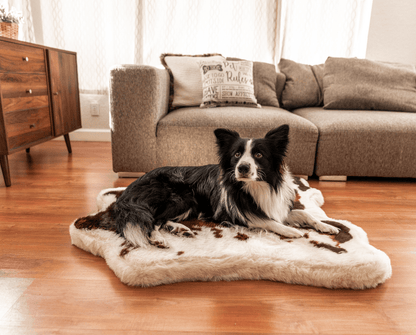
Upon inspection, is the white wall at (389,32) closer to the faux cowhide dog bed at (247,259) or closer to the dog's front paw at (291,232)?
the faux cowhide dog bed at (247,259)

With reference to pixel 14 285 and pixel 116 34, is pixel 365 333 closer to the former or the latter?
pixel 14 285

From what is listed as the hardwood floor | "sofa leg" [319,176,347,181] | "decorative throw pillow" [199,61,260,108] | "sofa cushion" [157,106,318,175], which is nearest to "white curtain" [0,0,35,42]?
"decorative throw pillow" [199,61,260,108]

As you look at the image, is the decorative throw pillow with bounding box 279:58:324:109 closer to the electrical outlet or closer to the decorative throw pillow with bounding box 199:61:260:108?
the decorative throw pillow with bounding box 199:61:260:108

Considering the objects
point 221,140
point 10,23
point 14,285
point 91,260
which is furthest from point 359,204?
point 10,23

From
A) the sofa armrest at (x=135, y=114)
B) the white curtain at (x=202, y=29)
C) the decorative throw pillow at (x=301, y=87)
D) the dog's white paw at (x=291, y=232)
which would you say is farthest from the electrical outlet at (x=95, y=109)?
the dog's white paw at (x=291, y=232)

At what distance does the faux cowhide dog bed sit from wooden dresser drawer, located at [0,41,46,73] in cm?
153

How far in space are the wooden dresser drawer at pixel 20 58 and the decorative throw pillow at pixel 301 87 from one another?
232 cm

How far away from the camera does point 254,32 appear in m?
3.56

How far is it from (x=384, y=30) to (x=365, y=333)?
3.74 m

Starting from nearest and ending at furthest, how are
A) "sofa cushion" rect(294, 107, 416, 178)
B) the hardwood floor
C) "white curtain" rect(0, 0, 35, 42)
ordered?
the hardwood floor, "sofa cushion" rect(294, 107, 416, 178), "white curtain" rect(0, 0, 35, 42)

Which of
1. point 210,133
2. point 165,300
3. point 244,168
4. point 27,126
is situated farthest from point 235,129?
point 27,126

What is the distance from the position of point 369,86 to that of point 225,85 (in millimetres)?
1397

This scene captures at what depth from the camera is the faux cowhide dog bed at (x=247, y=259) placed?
46.0 inches

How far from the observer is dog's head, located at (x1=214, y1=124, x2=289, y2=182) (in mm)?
1391
